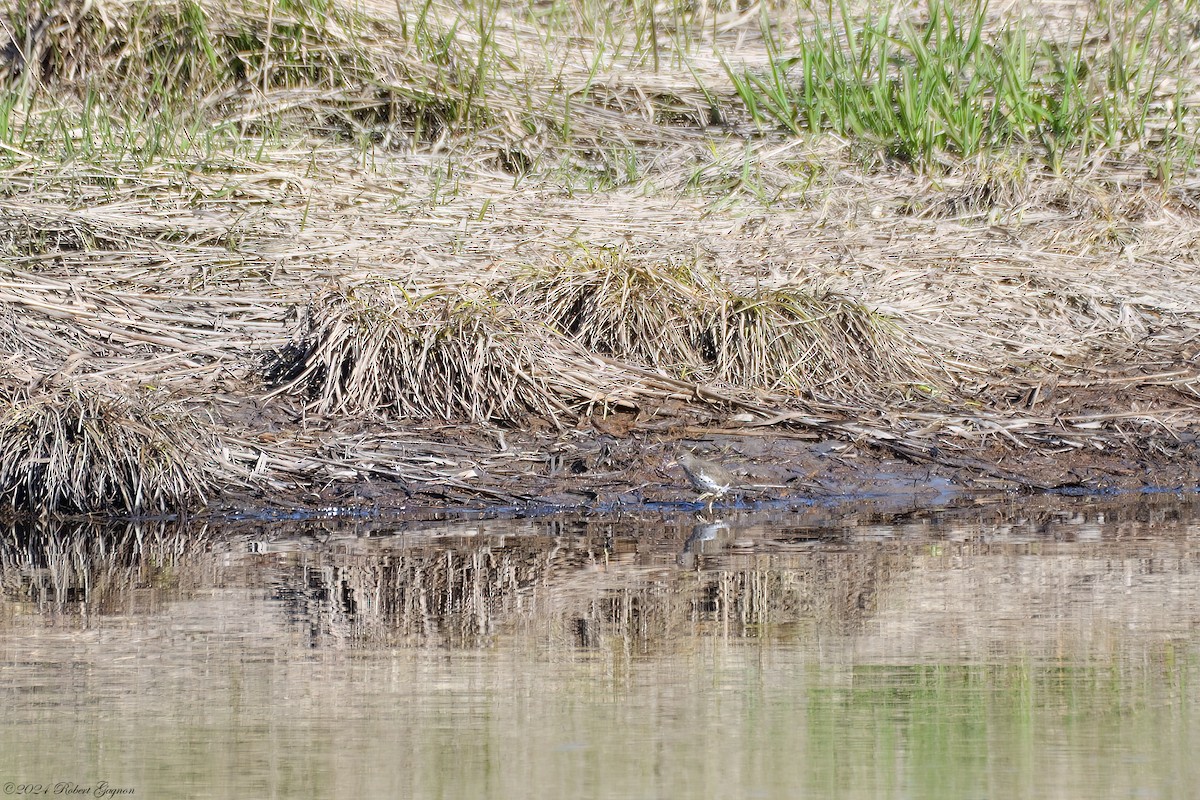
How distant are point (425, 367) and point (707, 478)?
1.29 metres

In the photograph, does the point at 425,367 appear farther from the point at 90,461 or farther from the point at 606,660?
the point at 606,660

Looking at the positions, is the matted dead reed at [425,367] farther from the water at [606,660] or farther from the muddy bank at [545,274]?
the water at [606,660]

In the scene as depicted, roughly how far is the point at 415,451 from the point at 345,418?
38 cm

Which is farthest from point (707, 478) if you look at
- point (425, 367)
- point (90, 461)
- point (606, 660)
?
point (606, 660)

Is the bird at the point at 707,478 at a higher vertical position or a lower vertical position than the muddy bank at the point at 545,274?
lower

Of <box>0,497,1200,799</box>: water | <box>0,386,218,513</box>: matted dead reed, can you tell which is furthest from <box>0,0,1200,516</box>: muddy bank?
<box>0,497,1200,799</box>: water

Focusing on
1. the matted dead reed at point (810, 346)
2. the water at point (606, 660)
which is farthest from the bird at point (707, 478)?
the matted dead reed at point (810, 346)

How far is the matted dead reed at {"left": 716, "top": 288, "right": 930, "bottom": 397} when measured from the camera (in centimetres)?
718

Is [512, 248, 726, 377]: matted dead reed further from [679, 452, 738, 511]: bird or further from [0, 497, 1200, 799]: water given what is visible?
[0, 497, 1200, 799]: water

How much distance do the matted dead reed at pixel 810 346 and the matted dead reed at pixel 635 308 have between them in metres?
0.12

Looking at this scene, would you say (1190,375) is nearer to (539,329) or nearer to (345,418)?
(539,329)

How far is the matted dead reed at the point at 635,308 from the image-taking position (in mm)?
7281

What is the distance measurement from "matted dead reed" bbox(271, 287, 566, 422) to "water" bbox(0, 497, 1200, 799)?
98 cm

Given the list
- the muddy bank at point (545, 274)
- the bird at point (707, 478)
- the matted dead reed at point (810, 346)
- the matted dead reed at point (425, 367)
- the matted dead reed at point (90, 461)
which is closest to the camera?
the matted dead reed at point (90, 461)
